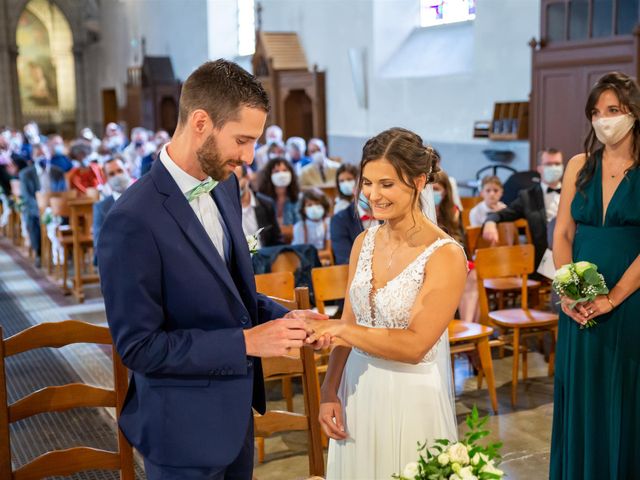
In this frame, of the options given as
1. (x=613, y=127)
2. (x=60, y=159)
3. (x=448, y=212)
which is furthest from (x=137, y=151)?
(x=613, y=127)

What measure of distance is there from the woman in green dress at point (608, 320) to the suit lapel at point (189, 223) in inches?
70.1

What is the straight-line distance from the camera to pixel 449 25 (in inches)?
510

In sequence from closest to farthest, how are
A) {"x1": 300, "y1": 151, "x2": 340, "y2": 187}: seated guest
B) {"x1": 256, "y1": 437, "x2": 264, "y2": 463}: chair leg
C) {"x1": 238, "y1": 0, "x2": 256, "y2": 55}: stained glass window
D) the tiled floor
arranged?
the tiled floor < {"x1": 256, "y1": 437, "x2": 264, "y2": 463}: chair leg < {"x1": 300, "y1": 151, "x2": 340, "y2": 187}: seated guest < {"x1": 238, "y1": 0, "x2": 256, "y2": 55}: stained glass window

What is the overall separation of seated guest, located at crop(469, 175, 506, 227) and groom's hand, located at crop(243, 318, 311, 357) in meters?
5.54

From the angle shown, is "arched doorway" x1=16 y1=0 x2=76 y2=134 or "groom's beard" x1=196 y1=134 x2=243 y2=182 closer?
"groom's beard" x1=196 y1=134 x2=243 y2=182

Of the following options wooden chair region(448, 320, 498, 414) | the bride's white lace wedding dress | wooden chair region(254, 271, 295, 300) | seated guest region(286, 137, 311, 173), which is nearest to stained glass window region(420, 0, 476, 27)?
seated guest region(286, 137, 311, 173)

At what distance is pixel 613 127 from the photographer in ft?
10.5

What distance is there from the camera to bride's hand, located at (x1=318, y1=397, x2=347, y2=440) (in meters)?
2.55

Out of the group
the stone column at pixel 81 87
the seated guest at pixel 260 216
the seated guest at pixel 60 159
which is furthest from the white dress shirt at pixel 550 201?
the stone column at pixel 81 87

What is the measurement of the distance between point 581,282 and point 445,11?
422 inches

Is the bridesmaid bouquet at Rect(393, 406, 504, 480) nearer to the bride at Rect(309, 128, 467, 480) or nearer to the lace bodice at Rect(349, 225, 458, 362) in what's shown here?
the bride at Rect(309, 128, 467, 480)

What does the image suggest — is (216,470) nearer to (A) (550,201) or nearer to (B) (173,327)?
(B) (173,327)

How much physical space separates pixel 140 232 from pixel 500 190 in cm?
589

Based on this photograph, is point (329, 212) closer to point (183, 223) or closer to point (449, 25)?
point (183, 223)
